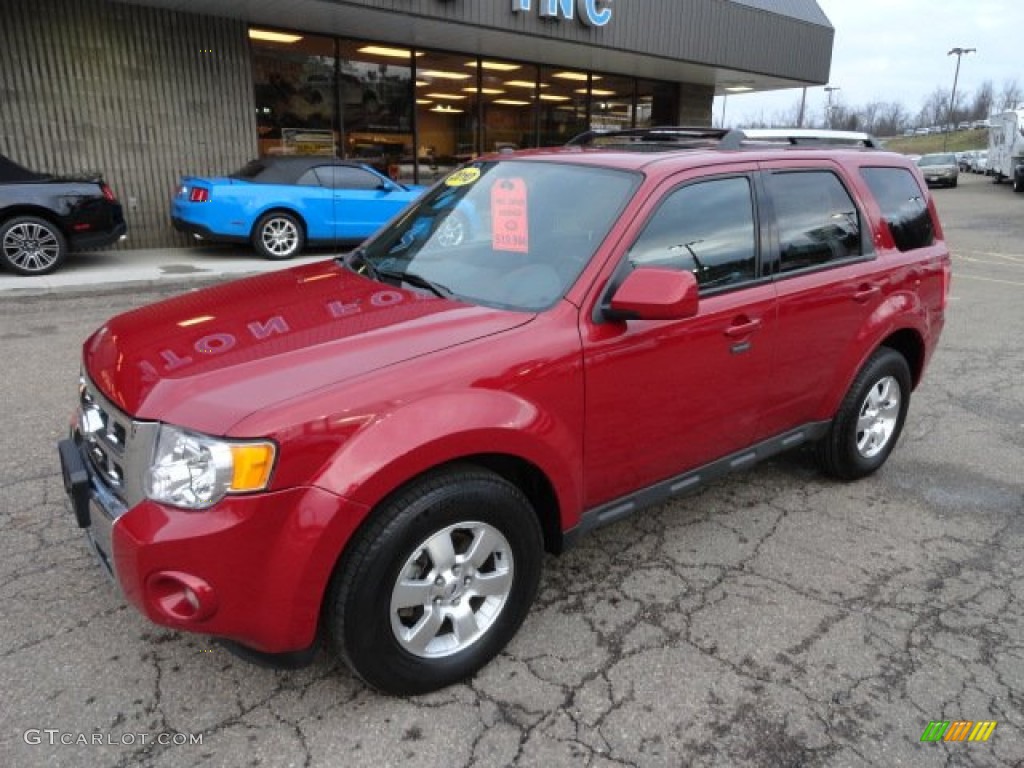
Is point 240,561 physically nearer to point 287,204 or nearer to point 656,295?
point 656,295

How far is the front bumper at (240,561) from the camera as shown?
2.04m

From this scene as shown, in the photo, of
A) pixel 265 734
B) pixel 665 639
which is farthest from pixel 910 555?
pixel 265 734

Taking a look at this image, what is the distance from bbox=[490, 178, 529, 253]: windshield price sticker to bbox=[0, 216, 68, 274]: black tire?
28.0ft

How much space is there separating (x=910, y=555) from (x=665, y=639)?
4.63 feet

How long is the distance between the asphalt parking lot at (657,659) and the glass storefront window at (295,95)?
10.8m

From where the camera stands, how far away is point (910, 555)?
3471mm

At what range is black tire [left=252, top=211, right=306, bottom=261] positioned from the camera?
36.8ft

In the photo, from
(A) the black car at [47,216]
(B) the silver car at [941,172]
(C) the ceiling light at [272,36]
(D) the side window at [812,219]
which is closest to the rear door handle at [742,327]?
(D) the side window at [812,219]

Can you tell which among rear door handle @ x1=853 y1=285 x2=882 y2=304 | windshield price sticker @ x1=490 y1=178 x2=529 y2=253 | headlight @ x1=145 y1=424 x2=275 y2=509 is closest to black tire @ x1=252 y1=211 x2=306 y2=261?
windshield price sticker @ x1=490 y1=178 x2=529 y2=253

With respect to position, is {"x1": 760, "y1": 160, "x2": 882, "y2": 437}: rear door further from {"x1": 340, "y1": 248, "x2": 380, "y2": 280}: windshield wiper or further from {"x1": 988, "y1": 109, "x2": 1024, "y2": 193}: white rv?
{"x1": 988, "y1": 109, "x2": 1024, "y2": 193}: white rv

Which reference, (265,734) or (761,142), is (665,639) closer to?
(265,734)

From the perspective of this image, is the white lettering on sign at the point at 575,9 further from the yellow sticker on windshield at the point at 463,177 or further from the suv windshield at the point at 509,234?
the suv windshield at the point at 509,234

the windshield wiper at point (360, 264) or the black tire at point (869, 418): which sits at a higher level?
the windshield wiper at point (360, 264)

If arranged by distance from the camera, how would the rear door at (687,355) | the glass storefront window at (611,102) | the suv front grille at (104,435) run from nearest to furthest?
1. the suv front grille at (104,435)
2. the rear door at (687,355)
3. the glass storefront window at (611,102)
